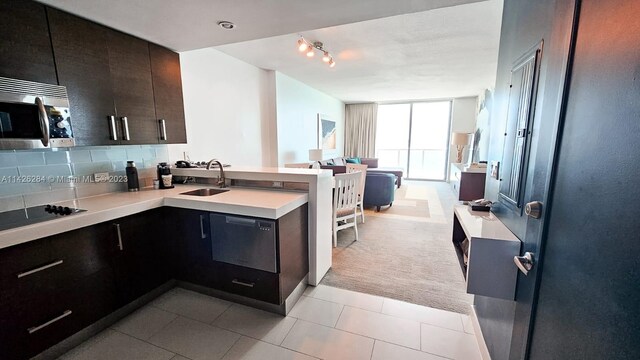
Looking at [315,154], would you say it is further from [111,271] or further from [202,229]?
Result: [111,271]

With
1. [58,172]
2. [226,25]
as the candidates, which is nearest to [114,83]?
[58,172]

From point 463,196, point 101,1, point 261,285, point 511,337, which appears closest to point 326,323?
point 261,285

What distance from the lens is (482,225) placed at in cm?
130

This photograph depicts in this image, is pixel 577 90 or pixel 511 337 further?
pixel 511 337

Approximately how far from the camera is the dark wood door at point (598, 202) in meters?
0.54

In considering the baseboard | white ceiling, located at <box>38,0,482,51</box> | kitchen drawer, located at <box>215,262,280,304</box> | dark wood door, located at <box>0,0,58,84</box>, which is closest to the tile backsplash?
dark wood door, located at <box>0,0,58,84</box>

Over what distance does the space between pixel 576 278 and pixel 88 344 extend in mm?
2529

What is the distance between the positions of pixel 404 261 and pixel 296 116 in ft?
11.7

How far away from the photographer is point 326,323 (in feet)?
5.85

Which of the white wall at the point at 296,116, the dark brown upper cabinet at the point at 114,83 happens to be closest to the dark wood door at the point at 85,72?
the dark brown upper cabinet at the point at 114,83

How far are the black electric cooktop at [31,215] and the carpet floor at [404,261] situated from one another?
6.40 feet

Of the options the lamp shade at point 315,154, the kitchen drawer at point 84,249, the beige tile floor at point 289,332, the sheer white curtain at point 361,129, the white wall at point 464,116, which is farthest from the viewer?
the sheer white curtain at point 361,129

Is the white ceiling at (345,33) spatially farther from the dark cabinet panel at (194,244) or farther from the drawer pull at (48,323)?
the drawer pull at (48,323)

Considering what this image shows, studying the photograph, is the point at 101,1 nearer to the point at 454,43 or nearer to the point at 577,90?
the point at 577,90
